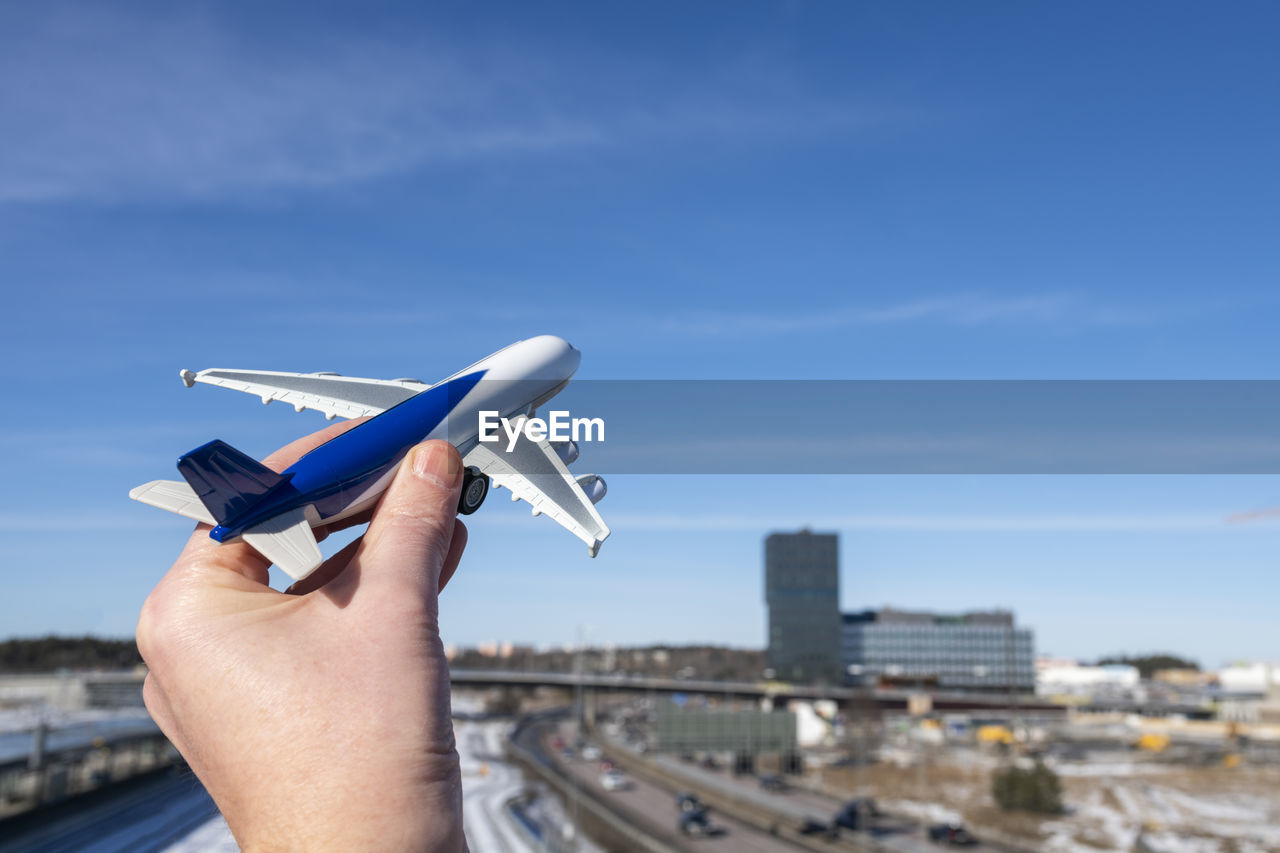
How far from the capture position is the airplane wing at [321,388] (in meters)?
11.4

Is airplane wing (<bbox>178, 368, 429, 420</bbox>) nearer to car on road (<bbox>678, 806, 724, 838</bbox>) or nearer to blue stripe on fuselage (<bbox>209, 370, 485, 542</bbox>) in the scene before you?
blue stripe on fuselage (<bbox>209, 370, 485, 542</bbox>)

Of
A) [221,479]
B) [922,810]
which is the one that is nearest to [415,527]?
[221,479]

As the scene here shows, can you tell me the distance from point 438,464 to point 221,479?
2.15 meters

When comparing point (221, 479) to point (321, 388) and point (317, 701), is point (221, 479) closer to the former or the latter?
point (317, 701)

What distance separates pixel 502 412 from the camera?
11.2 m

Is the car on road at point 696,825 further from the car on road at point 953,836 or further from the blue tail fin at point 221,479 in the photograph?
the blue tail fin at point 221,479

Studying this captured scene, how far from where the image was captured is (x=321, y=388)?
1189 cm

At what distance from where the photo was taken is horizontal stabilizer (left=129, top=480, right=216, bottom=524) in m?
8.76

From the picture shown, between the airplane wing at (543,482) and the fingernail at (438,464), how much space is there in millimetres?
1953

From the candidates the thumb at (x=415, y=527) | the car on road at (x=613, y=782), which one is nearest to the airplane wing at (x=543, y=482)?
the thumb at (x=415, y=527)

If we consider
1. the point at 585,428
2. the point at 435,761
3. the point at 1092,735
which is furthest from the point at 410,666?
the point at 1092,735

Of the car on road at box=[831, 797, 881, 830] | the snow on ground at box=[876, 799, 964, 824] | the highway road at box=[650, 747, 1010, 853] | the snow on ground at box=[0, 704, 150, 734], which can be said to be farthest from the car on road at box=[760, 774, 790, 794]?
the snow on ground at box=[0, 704, 150, 734]

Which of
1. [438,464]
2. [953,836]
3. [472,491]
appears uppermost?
[438,464]

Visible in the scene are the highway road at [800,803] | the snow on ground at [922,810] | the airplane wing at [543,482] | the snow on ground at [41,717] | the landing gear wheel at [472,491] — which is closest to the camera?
the landing gear wheel at [472,491]
